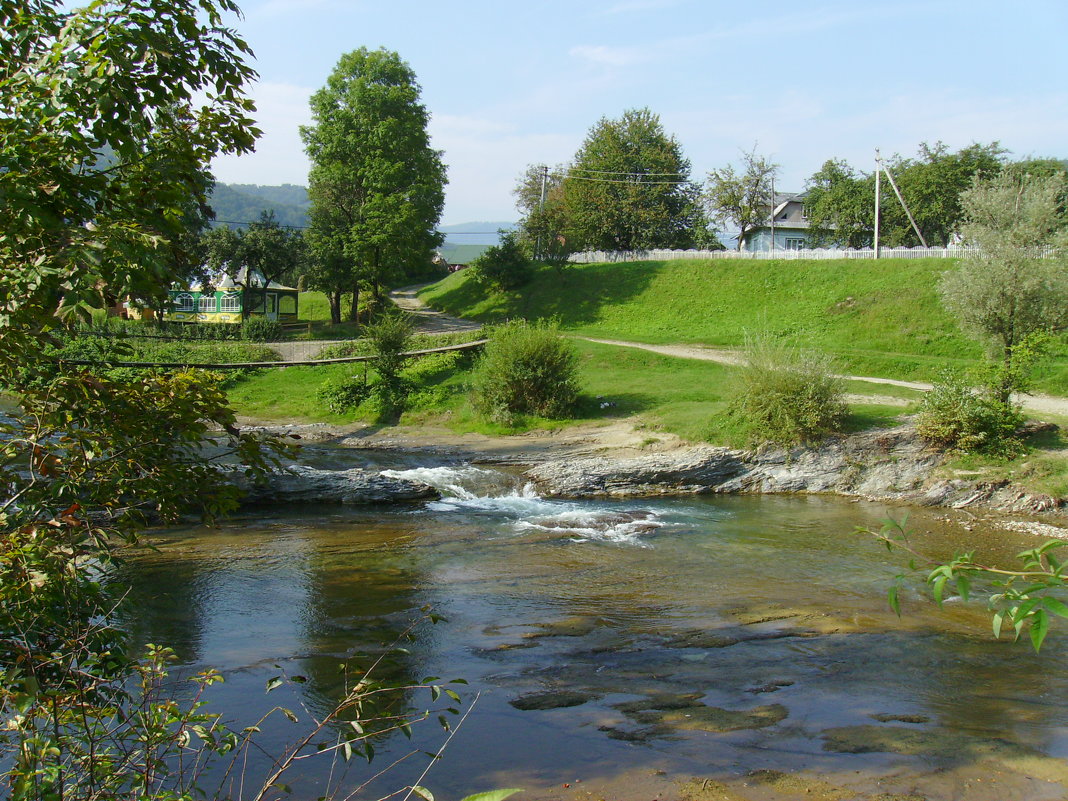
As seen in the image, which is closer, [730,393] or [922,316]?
[730,393]

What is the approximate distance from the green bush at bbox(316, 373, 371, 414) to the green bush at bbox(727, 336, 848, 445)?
48.0 feet

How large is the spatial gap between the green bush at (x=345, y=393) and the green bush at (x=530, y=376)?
6264 millimetres

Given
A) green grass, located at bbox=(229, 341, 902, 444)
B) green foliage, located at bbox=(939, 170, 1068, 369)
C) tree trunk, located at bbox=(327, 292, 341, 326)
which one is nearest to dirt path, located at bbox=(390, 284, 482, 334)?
tree trunk, located at bbox=(327, 292, 341, 326)

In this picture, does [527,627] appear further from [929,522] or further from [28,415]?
[929,522]

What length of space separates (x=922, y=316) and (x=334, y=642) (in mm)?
33316

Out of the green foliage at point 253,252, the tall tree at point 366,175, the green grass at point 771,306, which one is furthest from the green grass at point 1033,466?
the green foliage at point 253,252

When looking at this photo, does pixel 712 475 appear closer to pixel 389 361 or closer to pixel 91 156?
pixel 389 361

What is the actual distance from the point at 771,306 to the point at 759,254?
8253mm

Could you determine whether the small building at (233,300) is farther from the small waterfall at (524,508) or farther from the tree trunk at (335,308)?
the small waterfall at (524,508)

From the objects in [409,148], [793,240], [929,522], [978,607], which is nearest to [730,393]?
[929,522]

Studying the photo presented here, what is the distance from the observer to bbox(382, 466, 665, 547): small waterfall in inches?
600

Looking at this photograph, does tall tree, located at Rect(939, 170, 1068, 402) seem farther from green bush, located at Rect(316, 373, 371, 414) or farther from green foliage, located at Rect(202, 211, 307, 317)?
green foliage, located at Rect(202, 211, 307, 317)

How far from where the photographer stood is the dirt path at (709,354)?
2258 cm

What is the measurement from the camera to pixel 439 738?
23.8ft
